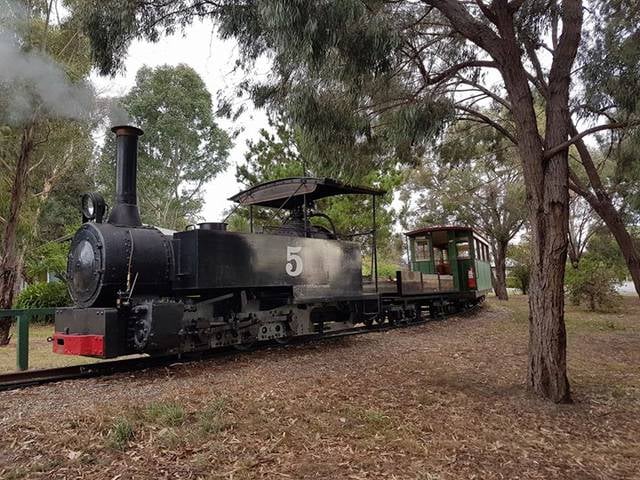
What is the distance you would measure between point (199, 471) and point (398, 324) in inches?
352

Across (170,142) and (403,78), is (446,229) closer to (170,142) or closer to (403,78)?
(403,78)

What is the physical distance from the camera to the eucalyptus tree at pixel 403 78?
205 inches

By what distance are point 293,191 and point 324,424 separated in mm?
5014

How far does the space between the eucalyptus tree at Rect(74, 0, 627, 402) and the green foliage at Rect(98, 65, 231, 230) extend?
17.4m

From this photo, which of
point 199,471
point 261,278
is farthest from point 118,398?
point 261,278

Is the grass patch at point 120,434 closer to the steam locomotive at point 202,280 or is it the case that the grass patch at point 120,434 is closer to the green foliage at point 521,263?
the steam locomotive at point 202,280

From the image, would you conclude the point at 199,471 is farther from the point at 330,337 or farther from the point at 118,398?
the point at 330,337

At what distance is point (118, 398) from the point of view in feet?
16.6

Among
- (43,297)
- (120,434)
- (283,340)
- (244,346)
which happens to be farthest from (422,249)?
(120,434)

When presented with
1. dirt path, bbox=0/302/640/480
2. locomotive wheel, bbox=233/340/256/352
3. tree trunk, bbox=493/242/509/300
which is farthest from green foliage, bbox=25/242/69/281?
tree trunk, bbox=493/242/509/300

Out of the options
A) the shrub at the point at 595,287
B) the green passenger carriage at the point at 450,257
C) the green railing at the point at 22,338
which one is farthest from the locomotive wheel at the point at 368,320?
the shrub at the point at 595,287

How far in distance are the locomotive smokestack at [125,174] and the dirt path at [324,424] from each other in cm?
202

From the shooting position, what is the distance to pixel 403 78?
7473 mm

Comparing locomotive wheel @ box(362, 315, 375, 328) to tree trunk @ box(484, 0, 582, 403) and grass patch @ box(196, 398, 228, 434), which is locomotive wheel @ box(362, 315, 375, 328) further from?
grass patch @ box(196, 398, 228, 434)
